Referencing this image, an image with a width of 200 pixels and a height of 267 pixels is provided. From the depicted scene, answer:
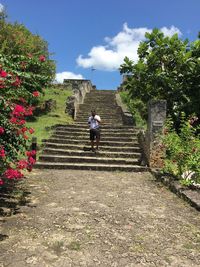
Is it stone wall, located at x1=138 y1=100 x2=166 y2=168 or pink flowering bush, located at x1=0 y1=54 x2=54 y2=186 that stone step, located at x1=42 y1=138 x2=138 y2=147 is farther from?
pink flowering bush, located at x1=0 y1=54 x2=54 y2=186

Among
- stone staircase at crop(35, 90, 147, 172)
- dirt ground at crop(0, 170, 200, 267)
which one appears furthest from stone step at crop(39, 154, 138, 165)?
dirt ground at crop(0, 170, 200, 267)

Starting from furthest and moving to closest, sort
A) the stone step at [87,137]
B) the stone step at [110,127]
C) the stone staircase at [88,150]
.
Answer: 1. the stone step at [110,127]
2. the stone step at [87,137]
3. the stone staircase at [88,150]

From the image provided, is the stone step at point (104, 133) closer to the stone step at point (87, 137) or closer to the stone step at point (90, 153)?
the stone step at point (87, 137)

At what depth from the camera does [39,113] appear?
866 inches

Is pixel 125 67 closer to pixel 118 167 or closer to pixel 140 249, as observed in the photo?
pixel 118 167

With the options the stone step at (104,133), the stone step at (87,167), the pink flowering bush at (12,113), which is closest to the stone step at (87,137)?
the stone step at (104,133)

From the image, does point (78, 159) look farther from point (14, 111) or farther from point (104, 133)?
point (14, 111)

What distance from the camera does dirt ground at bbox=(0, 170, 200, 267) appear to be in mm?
4977

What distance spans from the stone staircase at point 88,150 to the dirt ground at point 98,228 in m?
2.80

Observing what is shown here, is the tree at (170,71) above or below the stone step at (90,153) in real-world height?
above

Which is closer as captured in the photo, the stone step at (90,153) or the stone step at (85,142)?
the stone step at (90,153)

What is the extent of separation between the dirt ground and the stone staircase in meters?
2.80

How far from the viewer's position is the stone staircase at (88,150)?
41.9 ft

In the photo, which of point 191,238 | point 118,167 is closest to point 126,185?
point 118,167
